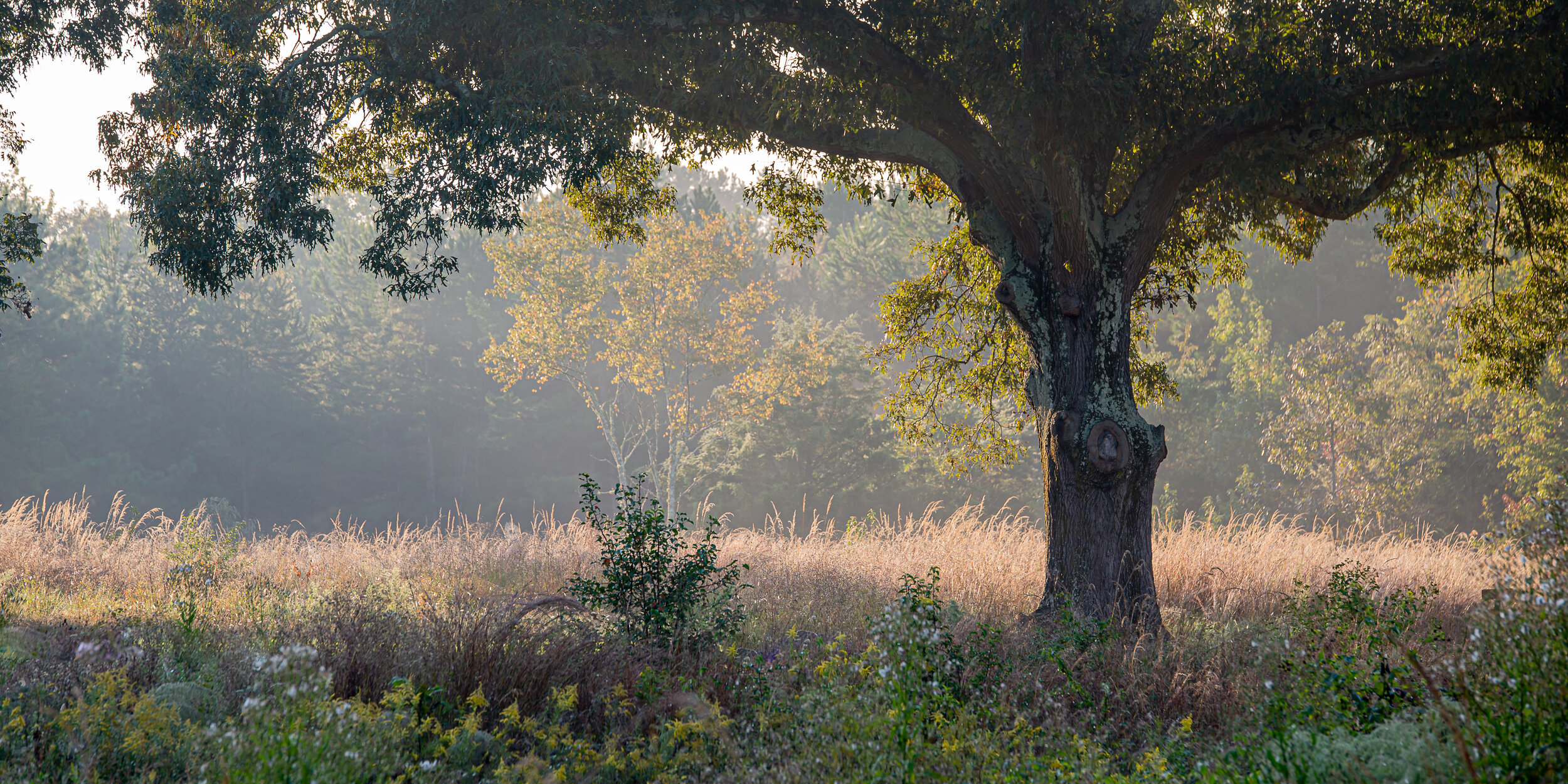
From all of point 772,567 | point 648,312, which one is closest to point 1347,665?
point 772,567

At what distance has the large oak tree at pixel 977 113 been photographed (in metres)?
6.35

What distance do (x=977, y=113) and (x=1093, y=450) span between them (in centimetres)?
333

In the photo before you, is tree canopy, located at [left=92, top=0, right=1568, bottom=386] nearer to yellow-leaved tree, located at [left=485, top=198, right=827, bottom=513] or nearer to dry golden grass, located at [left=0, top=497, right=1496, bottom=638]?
dry golden grass, located at [left=0, top=497, right=1496, bottom=638]

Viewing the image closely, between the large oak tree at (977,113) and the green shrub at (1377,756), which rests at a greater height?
the large oak tree at (977,113)

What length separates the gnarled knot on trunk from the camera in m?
6.64

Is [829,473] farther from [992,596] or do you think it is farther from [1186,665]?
[1186,665]

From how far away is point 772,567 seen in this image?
33.9 feet

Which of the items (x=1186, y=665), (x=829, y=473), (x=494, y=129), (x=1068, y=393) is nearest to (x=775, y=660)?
(x=1186, y=665)

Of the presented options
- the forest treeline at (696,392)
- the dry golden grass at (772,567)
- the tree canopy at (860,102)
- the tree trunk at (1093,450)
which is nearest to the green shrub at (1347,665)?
the tree trunk at (1093,450)

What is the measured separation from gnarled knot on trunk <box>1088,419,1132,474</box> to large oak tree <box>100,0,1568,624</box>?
0.07 ft

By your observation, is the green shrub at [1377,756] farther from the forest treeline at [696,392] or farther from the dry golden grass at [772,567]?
the forest treeline at [696,392]

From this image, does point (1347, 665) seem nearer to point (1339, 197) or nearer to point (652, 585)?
point (652, 585)

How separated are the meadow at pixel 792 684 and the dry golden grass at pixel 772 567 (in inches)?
3.4

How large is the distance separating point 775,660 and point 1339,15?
6.27 meters
